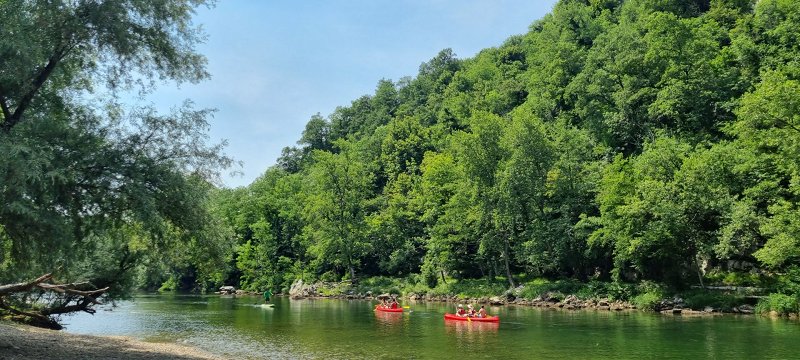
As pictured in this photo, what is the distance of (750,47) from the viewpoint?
162ft

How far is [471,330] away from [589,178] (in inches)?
1053

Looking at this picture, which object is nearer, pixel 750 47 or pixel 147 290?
pixel 750 47

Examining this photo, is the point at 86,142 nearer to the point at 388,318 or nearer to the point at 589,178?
the point at 388,318

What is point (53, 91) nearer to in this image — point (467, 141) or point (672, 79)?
point (467, 141)

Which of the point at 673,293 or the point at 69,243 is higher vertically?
the point at 69,243

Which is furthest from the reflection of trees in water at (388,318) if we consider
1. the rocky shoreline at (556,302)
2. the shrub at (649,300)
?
the shrub at (649,300)

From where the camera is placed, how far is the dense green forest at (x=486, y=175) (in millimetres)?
13023

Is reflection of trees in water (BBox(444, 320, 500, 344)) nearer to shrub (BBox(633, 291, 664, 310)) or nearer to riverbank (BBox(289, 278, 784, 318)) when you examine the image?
riverbank (BBox(289, 278, 784, 318))

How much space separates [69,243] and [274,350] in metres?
10.4

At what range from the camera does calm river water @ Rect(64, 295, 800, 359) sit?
64.2ft

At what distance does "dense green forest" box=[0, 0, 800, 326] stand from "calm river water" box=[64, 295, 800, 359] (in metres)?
4.68

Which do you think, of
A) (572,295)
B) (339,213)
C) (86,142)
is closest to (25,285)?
(86,142)

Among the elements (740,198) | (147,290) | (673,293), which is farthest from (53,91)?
(147,290)

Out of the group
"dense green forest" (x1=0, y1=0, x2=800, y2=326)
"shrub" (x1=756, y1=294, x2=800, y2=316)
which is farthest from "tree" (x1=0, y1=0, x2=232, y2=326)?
"shrub" (x1=756, y1=294, x2=800, y2=316)
